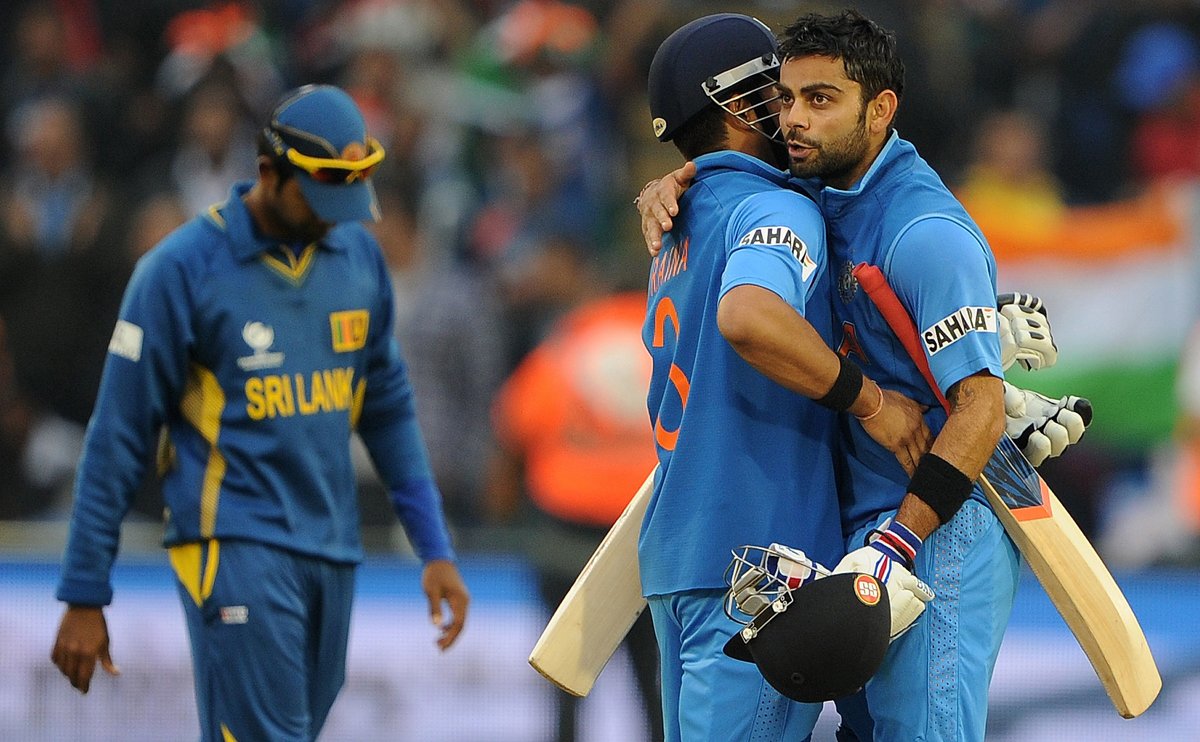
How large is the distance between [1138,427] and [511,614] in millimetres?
4328

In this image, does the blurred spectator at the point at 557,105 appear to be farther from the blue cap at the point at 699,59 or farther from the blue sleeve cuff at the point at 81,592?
the blue cap at the point at 699,59

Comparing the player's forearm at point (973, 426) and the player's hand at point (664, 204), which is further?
the player's hand at point (664, 204)

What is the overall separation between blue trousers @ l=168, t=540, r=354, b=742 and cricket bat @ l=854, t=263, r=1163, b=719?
82.0 inches

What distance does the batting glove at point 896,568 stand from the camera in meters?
3.64

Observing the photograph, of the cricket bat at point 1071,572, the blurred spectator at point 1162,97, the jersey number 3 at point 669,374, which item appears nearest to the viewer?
the cricket bat at point 1071,572

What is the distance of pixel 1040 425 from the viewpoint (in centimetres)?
400

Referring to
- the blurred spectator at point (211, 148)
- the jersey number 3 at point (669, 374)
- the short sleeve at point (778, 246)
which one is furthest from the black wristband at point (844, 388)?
the blurred spectator at point (211, 148)

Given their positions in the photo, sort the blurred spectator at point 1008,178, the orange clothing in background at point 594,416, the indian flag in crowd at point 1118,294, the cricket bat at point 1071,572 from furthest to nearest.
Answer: the blurred spectator at point 1008,178 < the indian flag in crowd at point 1118,294 < the orange clothing in background at point 594,416 < the cricket bat at point 1071,572

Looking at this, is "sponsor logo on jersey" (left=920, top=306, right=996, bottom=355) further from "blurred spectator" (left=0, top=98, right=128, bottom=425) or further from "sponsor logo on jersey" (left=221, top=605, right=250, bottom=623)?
"blurred spectator" (left=0, top=98, right=128, bottom=425)

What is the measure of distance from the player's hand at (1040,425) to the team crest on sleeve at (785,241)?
1.98ft

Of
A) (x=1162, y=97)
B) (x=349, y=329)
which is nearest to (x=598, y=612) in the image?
(x=349, y=329)

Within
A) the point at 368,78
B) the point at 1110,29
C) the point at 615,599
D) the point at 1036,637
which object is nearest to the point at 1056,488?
the point at 1036,637

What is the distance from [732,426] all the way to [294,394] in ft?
5.59

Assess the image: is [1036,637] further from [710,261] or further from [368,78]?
[368,78]
